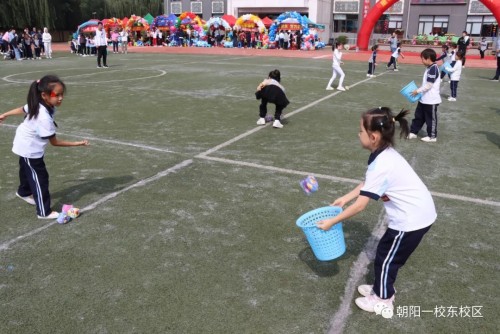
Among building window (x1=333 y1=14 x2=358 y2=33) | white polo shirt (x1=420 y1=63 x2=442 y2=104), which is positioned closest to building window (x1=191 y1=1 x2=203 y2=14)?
building window (x1=333 y1=14 x2=358 y2=33)

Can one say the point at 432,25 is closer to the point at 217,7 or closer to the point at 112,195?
the point at 217,7

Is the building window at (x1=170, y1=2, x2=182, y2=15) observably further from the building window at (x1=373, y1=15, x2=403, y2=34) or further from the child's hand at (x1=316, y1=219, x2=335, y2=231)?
the child's hand at (x1=316, y1=219, x2=335, y2=231)

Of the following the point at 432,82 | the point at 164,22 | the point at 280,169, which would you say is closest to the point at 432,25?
the point at 164,22

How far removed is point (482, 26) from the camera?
45938 mm

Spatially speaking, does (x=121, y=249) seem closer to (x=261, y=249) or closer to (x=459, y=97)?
(x=261, y=249)

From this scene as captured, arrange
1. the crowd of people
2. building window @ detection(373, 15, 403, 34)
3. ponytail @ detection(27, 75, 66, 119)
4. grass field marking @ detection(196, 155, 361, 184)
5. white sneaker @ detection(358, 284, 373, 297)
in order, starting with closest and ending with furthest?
white sneaker @ detection(358, 284, 373, 297) → ponytail @ detection(27, 75, 66, 119) → grass field marking @ detection(196, 155, 361, 184) → the crowd of people → building window @ detection(373, 15, 403, 34)

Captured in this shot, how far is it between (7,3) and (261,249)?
4830cm

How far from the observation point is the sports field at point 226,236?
329 cm

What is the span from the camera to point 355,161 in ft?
22.9

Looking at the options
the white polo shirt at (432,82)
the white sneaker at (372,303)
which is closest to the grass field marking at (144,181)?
the white sneaker at (372,303)

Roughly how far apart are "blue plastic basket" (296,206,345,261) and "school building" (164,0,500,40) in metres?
44.6

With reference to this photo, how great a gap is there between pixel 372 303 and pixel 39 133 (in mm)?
3807

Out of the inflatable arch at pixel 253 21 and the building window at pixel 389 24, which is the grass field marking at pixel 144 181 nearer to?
the inflatable arch at pixel 253 21

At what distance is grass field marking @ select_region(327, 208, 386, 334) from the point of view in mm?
3219
